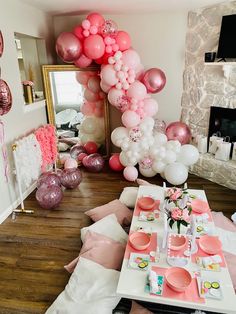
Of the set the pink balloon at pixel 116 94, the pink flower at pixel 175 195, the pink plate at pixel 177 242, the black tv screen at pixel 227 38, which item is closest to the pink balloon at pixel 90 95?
the pink balloon at pixel 116 94

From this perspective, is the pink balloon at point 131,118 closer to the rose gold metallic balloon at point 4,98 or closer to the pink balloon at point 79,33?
the pink balloon at point 79,33

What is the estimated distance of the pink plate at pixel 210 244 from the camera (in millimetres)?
1807

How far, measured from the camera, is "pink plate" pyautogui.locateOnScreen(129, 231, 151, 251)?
1835 millimetres

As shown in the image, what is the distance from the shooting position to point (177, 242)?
1.87 meters

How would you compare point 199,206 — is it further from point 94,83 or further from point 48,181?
point 94,83

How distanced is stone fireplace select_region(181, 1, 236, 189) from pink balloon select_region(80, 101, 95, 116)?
1.44m

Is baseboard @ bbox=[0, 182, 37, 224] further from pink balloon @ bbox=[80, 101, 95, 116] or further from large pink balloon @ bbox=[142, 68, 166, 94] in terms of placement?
large pink balloon @ bbox=[142, 68, 166, 94]

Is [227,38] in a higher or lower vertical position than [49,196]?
higher

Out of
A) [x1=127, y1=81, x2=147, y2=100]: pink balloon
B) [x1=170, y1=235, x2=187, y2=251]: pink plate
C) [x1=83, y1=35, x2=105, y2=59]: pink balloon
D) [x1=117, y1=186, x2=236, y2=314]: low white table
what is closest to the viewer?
[x1=117, y1=186, x2=236, y2=314]: low white table

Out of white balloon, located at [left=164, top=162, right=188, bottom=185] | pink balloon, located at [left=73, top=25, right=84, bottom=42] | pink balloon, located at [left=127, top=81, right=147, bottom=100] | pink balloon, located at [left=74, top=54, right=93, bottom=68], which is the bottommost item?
white balloon, located at [left=164, top=162, right=188, bottom=185]

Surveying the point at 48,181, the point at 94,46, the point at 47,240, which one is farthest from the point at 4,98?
the point at 47,240

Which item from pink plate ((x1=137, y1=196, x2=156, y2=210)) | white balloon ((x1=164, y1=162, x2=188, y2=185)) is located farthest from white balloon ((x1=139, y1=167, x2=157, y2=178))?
pink plate ((x1=137, y1=196, x2=156, y2=210))

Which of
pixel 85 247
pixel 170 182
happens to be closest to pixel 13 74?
pixel 85 247

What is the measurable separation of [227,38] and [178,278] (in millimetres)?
2897
